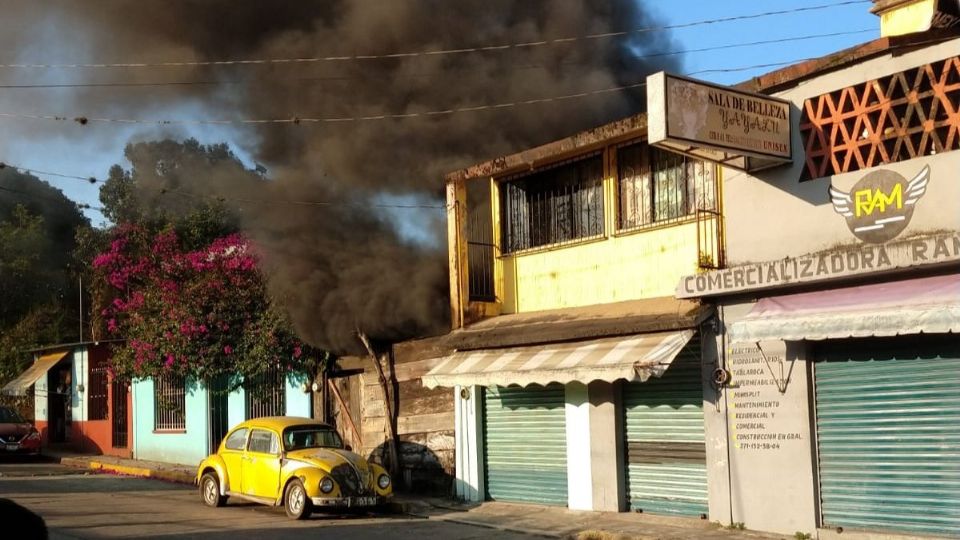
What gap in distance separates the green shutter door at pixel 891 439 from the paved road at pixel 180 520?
373cm

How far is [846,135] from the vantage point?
10539 mm

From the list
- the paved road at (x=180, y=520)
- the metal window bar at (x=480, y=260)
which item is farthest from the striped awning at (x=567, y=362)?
the paved road at (x=180, y=520)

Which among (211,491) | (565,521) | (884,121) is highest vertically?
(884,121)

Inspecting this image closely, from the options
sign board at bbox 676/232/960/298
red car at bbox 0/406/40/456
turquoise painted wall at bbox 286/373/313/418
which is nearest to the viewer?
sign board at bbox 676/232/960/298

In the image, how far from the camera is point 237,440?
14773 mm

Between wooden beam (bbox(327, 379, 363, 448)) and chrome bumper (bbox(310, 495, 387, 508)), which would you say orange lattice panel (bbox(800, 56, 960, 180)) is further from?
wooden beam (bbox(327, 379, 363, 448))

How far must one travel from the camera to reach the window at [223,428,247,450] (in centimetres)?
1464

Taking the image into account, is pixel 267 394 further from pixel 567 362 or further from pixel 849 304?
pixel 849 304

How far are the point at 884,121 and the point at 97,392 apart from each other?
75.8 ft

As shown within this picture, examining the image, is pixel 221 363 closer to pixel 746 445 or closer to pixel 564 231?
pixel 564 231

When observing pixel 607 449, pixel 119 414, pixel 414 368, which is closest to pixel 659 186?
pixel 607 449

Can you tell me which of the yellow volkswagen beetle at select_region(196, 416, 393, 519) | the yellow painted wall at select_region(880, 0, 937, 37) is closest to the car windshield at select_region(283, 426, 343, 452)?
the yellow volkswagen beetle at select_region(196, 416, 393, 519)

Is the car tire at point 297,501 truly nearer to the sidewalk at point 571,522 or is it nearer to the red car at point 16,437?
the sidewalk at point 571,522

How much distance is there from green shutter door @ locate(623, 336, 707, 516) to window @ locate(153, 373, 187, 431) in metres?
13.0
